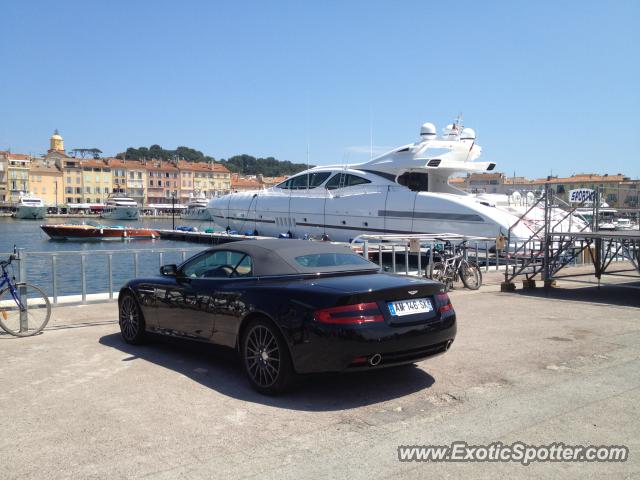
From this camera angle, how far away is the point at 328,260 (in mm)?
6211

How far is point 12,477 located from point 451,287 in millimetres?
10100

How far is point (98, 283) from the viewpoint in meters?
23.8

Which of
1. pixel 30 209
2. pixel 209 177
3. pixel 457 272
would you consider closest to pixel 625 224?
pixel 457 272

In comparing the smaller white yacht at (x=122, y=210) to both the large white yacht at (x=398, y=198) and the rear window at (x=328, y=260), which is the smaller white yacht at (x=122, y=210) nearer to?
the large white yacht at (x=398, y=198)

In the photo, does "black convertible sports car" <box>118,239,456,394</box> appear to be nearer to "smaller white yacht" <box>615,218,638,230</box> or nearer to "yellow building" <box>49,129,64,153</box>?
"smaller white yacht" <box>615,218,638,230</box>

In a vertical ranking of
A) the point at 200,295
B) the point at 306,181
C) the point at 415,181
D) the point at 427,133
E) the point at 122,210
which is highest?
the point at 427,133

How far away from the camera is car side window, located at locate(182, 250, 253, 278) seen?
6.05 meters

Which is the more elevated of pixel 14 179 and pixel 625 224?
pixel 14 179

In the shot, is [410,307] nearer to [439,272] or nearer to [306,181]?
[439,272]

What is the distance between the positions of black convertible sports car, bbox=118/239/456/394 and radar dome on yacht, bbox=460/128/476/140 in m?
30.9

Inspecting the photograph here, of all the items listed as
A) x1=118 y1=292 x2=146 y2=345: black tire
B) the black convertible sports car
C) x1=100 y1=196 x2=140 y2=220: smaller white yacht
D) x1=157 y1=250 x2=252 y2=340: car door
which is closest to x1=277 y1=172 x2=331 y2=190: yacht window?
x1=118 y1=292 x2=146 y2=345: black tire

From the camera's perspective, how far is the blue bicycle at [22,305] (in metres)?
7.66

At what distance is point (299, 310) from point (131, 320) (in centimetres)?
314

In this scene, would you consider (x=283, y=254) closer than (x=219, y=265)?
Yes
